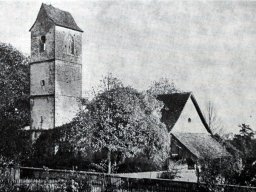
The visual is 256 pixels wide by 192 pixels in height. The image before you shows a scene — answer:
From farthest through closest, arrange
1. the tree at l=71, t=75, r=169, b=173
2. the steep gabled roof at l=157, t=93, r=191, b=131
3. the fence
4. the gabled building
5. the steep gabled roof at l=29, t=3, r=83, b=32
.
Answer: the steep gabled roof at l=29, t=3, r=83, b=32 → the steep gabled roof at l=157, t=93, r=191, b=131 → the gabled building → the tree at l=71, t=75, r=169, b=173 → the fence

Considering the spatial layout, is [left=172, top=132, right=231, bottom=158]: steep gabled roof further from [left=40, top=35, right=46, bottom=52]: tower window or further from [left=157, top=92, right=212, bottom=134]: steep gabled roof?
[left=40, top=35, right=46, bottom=52]: tower window

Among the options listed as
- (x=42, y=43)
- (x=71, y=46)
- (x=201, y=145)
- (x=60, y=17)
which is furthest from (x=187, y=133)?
(x=60, y=17)

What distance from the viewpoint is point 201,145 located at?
3941 cm

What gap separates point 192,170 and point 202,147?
530 centimetres

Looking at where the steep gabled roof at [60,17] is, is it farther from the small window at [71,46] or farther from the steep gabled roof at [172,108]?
the steep gabled roof at [172,108]

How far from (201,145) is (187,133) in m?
2.32

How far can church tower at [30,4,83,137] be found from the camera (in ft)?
152

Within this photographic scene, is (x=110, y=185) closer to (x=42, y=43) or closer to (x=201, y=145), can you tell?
(x=201, y=145)

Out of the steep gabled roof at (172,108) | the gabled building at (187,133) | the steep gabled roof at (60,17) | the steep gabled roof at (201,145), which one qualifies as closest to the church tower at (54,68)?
the steep gabled roof at (60,17)

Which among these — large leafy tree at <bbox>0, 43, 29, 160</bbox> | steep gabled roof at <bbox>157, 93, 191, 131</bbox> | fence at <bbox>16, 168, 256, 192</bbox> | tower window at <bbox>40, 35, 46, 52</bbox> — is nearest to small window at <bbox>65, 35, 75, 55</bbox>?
tower window at <bbox>40, 35, 46, 52</bbox>

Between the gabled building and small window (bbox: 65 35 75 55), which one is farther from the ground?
small window (bbox: 65 35 75 55)

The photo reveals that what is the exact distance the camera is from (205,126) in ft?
148

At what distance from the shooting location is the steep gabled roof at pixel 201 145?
37.1 metres

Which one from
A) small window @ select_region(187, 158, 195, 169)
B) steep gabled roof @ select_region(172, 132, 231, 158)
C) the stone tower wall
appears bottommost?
small window @ select_region(187, 158, 195, 169)
